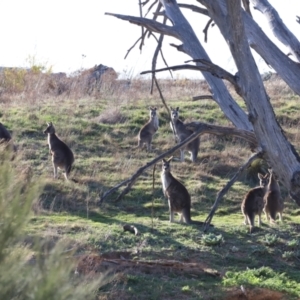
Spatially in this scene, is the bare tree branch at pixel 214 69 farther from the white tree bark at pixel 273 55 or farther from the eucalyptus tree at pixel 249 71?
the white tree bark at pixel 273 55

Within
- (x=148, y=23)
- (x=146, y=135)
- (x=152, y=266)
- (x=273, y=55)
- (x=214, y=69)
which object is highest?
(x=148, y=23)

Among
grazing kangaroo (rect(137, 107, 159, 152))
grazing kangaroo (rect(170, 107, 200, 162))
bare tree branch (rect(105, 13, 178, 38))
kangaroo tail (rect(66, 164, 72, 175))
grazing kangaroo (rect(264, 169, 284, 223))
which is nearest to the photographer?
bare tree branch (rect(105, 13, 178, 38))

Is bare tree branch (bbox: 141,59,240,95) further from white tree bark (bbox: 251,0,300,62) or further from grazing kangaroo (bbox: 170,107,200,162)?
grazing kangaroo (bbox: 170,107,200,162)

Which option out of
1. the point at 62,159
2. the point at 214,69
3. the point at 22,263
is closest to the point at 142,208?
the point at 62,159

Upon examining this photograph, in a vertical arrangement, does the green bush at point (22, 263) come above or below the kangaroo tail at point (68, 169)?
above

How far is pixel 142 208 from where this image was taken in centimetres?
1392

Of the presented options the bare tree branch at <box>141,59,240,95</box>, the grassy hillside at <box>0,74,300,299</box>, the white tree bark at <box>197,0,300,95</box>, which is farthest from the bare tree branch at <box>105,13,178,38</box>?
the grassy hillside at <box>0,74,300,299</box>

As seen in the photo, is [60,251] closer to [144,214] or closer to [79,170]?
[144,214]

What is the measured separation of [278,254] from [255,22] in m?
4.00

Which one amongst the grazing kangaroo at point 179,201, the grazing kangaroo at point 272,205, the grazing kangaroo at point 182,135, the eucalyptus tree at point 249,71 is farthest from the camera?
the grazing kangaroo at point 182,135

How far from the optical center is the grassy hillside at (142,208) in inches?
345

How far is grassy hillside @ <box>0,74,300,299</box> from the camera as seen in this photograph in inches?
345

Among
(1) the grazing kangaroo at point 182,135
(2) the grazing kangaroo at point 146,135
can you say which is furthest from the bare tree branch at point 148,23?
(2) the grazing kangaroo at point 146,135

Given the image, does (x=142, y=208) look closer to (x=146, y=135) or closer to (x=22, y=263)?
(x=146, y=135)
